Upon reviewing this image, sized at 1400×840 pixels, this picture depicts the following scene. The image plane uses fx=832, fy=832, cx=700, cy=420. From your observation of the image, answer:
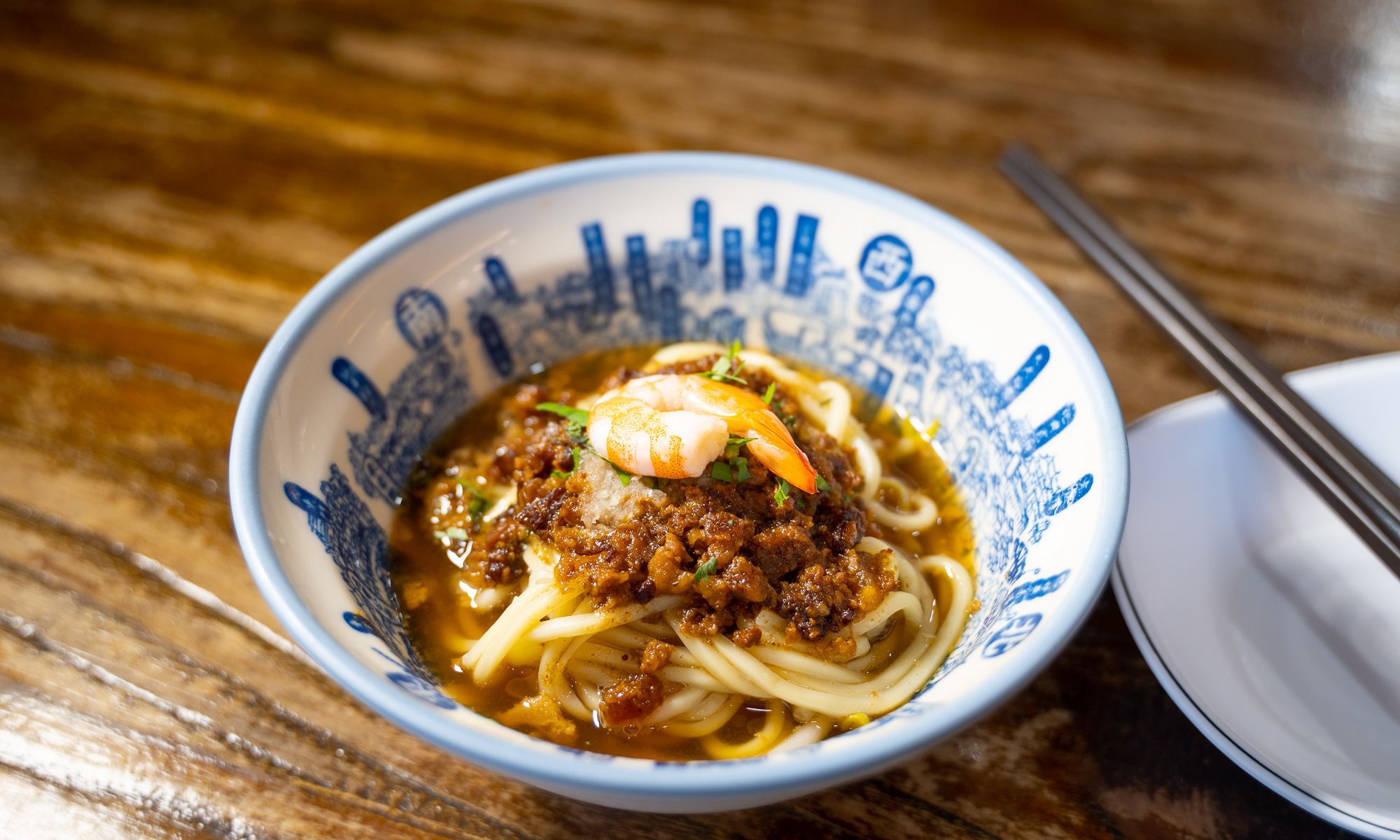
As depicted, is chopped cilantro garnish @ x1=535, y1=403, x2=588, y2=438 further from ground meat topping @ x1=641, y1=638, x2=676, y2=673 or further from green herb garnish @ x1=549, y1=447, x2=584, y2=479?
ground meat topping @ x1=641, y1=638, x2=676, y2=673

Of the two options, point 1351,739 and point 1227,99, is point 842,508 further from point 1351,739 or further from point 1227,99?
point 1227,99

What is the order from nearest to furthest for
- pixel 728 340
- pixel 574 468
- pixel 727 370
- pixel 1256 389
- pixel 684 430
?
pixel 684 430
pixel 574 468
pixel 727 370
pixel 1256 389
pixel 728 340

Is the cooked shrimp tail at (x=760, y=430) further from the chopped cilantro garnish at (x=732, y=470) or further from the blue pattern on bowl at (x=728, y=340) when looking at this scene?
the blue pattern on bowl at (x=728, y=340)

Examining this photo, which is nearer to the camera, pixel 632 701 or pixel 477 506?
pixel 632 701

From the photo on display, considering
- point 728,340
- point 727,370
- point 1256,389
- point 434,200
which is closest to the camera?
point 727,370

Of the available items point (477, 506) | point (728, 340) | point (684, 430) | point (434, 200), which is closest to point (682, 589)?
point (684, 430)

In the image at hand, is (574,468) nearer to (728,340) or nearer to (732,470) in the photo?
(732,470)

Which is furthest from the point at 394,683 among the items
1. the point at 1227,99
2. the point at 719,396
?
the point at 1227,99
